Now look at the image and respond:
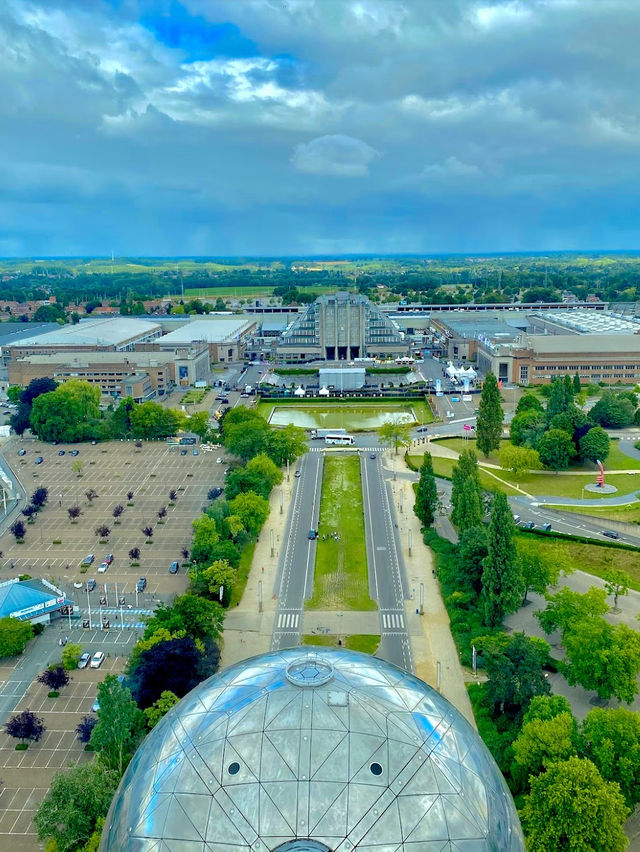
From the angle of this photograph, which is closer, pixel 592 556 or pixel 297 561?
pixel 592 556

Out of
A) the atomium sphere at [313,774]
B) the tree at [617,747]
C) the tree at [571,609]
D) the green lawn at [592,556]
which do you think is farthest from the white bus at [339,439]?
the atomium sphere at [313,774]

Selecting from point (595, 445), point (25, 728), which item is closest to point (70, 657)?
point (25, 728)

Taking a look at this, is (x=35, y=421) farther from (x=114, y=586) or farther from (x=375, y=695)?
(x=375, y=695)

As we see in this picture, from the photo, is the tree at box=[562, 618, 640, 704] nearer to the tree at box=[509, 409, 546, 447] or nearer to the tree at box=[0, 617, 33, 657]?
the tree at box=[0, 617, 33, 657]

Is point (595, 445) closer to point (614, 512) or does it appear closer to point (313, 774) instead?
point (614, 512)

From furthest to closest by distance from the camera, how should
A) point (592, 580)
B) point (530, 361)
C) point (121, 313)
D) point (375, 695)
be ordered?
point (121, 313), point (530, 361), point (592, 580), point (375, 695)

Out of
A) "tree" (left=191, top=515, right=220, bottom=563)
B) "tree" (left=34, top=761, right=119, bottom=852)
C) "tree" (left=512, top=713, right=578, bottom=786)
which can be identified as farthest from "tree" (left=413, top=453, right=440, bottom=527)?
"tree" (left=34, top=761, right=119, bottom=852)

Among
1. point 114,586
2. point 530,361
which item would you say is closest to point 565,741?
point 114,586
